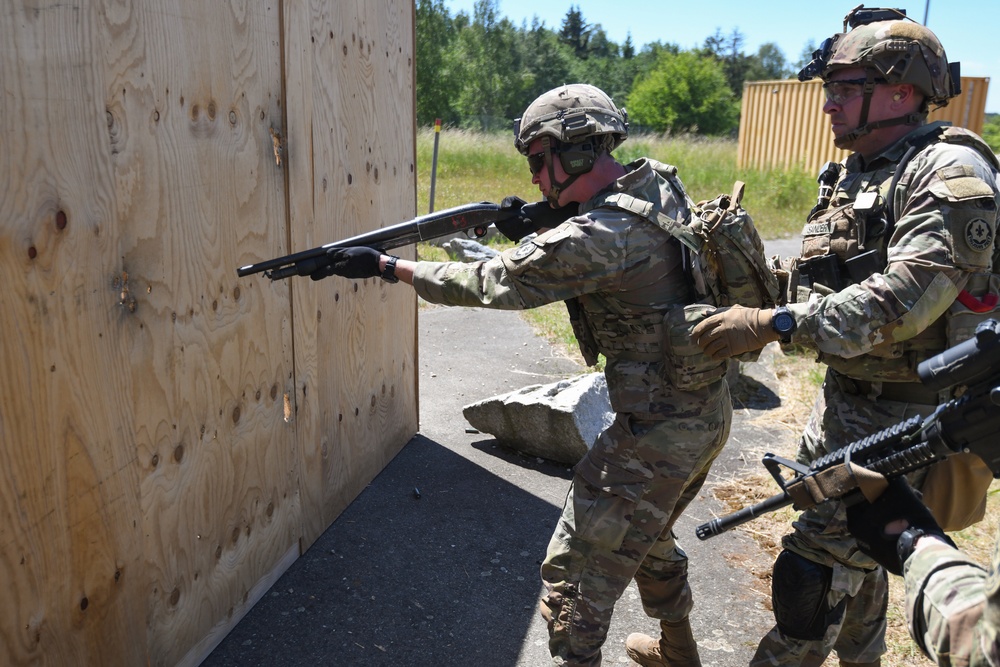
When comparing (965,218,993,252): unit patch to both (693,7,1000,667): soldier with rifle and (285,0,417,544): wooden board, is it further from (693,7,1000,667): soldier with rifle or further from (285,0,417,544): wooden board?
(285,0,417,544): wooden board

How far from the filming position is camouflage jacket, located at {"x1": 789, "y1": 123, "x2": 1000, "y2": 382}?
8.24 ft

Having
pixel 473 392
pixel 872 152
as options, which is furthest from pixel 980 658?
pixel 473 392

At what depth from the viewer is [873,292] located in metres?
2.54

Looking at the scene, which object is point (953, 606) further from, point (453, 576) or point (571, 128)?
point (453, 576)

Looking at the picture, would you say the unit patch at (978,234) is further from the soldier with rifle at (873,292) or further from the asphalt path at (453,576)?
the asphalt path at (453,576)

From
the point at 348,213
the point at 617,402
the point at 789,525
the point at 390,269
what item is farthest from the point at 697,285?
the point at 789,525

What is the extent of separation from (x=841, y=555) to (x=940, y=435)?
3.59 ft

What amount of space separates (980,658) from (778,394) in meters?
5.03

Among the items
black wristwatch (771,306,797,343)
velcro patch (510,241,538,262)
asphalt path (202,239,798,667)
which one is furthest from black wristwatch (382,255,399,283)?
asphalt path (202,239,798,667)

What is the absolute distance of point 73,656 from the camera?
2.37 m

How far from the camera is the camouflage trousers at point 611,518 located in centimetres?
275

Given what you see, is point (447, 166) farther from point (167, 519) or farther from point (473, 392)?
point (167, 519)

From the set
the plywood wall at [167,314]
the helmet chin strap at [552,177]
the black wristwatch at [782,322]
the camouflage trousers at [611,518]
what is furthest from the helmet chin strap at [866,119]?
the plywood wall at [167,314]

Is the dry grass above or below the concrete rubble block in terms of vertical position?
below
